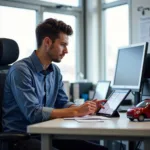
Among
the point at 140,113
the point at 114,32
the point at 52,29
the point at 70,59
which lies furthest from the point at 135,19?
the point at 140,113

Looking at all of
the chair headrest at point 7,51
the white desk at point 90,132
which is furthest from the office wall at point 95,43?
the white desk at point 90,132

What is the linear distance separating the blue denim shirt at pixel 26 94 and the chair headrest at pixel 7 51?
8 centimetres

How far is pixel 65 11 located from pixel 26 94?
8.25ft

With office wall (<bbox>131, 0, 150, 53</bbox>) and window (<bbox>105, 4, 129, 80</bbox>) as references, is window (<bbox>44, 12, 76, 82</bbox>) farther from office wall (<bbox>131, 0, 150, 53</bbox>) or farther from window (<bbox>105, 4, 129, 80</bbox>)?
office wall (<bbox>131, 0, 150, 53</bbox>)

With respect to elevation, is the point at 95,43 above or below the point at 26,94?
above

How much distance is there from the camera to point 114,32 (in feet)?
13.1

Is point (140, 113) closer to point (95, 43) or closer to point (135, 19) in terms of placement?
point (135, 19)

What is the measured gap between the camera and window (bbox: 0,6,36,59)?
3496 millimetres

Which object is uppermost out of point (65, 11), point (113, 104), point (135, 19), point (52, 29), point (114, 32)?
point (65, 11)

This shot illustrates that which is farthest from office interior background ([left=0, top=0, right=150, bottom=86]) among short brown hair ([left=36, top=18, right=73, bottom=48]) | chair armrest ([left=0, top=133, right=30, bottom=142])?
chair armrest ([left=0, top=133, right=30, bottom=142])

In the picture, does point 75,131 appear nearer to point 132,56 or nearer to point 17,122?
point 17,122

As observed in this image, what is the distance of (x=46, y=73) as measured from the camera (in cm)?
205

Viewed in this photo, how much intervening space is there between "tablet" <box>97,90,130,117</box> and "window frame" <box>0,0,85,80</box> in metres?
2.05

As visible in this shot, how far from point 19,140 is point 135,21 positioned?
237cm
